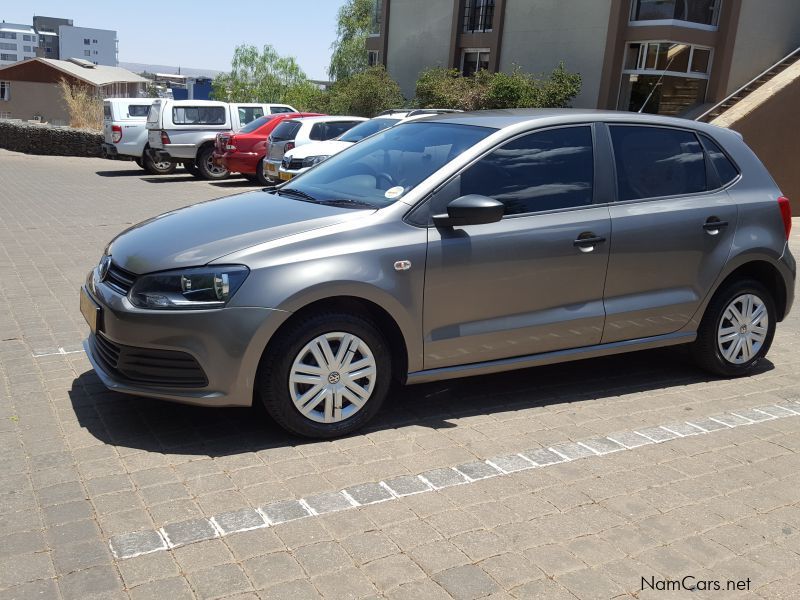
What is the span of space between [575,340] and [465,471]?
1.33 metres

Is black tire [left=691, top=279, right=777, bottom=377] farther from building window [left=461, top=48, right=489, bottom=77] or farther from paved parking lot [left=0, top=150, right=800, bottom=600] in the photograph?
building window [left=461, top=48, right=489, bottom=77]

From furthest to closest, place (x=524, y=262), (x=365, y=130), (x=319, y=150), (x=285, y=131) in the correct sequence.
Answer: (x=285, y=131)
(x=319, y=150)
(x=365, y=130)
(x=524, y=262)

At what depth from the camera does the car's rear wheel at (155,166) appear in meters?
21.1

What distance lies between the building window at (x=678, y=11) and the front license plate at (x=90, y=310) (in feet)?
69.9

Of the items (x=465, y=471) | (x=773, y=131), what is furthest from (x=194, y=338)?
(x=773, y=131)

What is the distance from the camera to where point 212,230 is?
14.7 feet

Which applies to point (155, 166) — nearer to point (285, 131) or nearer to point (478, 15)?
point (285, 131)

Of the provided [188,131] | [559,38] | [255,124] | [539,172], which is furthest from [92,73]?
[539,172]

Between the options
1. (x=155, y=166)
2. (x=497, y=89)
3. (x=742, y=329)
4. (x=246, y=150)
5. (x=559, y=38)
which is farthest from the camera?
(x=559, y=38)

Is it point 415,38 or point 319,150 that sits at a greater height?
point 415,38

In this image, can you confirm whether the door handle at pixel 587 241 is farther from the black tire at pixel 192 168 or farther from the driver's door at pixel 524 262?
Result: the black tire at pixel 192 168

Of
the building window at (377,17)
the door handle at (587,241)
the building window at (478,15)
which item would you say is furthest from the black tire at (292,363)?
the building window at (377,17)

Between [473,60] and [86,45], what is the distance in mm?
172150

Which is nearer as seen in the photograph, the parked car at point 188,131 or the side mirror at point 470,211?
the side mirror at point 470,211
